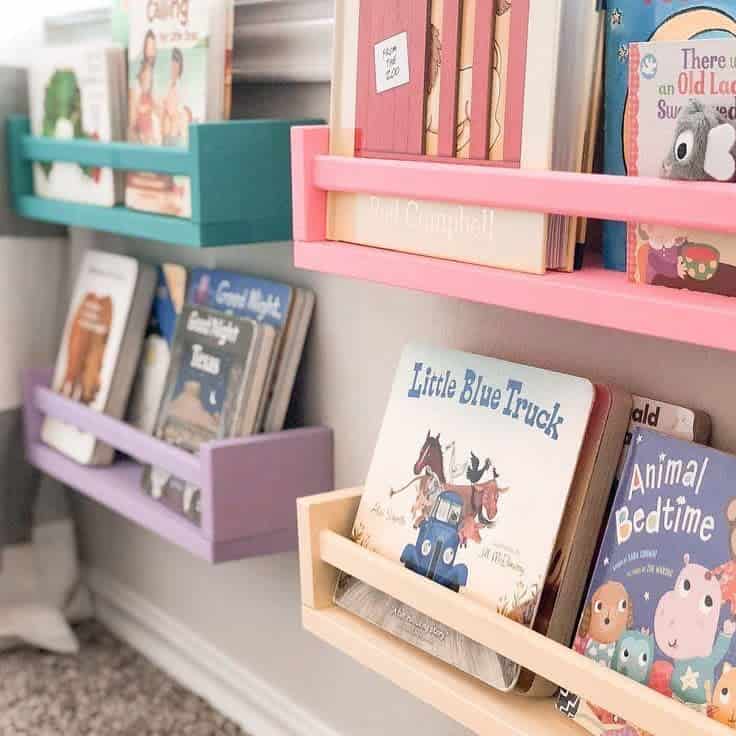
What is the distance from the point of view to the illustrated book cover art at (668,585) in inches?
28.0

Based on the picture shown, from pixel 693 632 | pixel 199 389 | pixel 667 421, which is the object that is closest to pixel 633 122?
pixel 667 421

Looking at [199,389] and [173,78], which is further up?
[173,78]

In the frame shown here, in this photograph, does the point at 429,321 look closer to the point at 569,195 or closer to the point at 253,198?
the point at 253,198

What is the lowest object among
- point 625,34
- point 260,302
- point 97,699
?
point 97,699

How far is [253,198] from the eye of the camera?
109cm

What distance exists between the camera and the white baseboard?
1.30m

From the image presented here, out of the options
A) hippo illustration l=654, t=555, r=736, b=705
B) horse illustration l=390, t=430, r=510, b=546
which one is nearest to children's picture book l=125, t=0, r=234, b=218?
horse illustration l=390, t=430, r=510, b=546

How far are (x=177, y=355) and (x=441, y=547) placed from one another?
0.48 metres

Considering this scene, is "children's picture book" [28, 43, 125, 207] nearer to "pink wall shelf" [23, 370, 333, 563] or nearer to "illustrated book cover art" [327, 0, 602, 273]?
"pink wall shelf" [23, 370, 333, 563]

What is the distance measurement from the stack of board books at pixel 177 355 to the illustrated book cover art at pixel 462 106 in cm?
28

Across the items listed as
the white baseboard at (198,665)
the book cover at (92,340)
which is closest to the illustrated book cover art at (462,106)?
the book cover at (92,340)

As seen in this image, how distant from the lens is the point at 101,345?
4.51 feet

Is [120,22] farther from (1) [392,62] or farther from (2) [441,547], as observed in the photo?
(2) [441,547]

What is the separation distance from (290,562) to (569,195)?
0.68 metres
